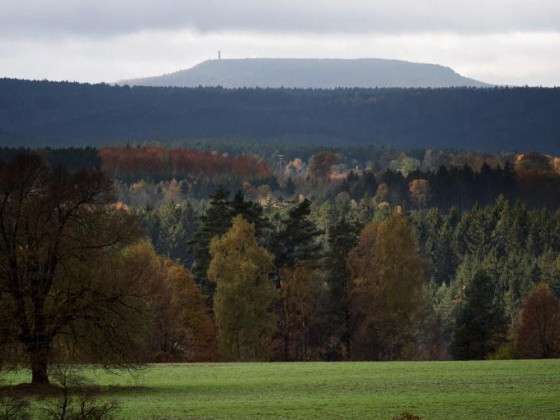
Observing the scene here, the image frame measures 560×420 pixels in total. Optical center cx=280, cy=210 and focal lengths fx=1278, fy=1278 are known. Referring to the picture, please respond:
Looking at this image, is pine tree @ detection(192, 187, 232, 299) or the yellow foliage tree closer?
the yellow foliage tree

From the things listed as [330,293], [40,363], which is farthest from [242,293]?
[40,363]

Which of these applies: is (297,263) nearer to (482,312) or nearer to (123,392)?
(482,312)

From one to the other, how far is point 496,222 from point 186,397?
456 feet

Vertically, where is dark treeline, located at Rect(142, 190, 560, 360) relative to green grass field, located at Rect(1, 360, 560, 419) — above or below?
below

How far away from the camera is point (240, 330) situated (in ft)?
272

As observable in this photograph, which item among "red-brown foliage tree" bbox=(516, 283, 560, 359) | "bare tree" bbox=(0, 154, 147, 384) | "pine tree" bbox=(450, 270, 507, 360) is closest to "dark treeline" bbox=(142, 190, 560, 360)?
"pine tree" bbox=(450, 270, 507, 360)

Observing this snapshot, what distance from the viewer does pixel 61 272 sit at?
4431 centimetres

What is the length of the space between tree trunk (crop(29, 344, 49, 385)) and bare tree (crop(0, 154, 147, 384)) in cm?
3

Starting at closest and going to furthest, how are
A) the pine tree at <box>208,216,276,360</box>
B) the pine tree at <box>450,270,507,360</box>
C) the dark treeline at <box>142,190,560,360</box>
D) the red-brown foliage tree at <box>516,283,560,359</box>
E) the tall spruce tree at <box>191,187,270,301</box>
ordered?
the pine tree at <box>450,270,507,360</box> → the pine tree at <box>208,216,276,360</box> → the dark treeline at <box>142,190,560,360</box> → the red-brown foliage tree at <box>516,283,560,359</box> → the tall spruce tree at <box>191,187,270,301</box>

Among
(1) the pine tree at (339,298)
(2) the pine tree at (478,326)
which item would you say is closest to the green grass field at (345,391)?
(2) the pine tree at (478,326)

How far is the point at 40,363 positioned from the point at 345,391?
10.6m

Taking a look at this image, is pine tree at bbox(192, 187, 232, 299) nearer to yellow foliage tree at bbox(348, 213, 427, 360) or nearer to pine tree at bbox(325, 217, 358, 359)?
pine tree at bbox(325, 217, 358, 359)

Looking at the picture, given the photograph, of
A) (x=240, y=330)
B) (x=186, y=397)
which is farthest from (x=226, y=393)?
(x=240, y=330)

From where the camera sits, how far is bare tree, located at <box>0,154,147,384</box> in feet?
141
